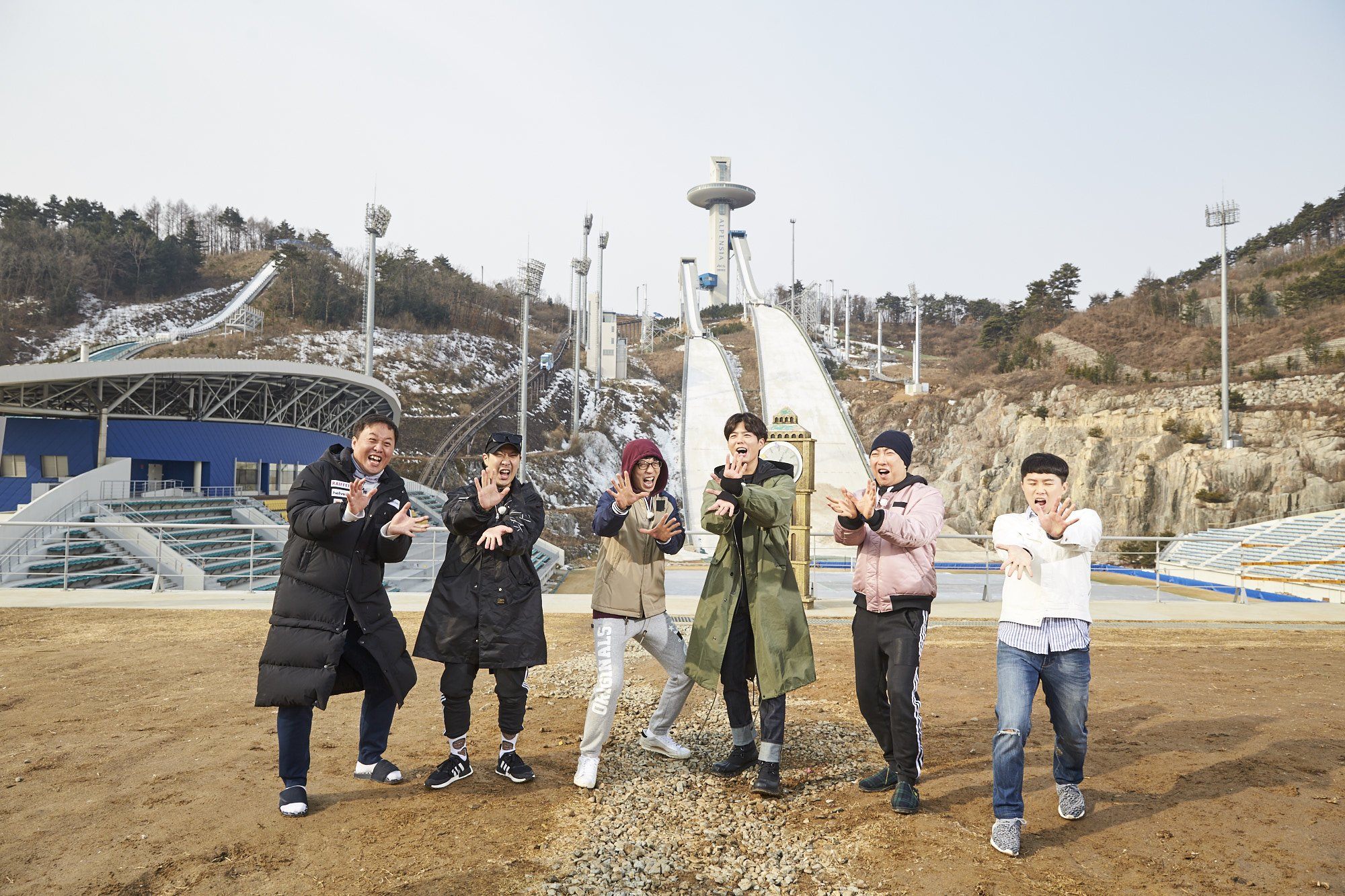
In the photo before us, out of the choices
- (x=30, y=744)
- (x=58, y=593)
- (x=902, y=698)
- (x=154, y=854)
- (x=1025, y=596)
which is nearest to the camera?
(x=154, y=854)

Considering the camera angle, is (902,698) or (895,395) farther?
(895,395)

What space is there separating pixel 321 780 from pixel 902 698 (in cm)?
307

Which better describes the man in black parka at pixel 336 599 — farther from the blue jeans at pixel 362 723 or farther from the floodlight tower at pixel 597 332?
the floodlight tower at pixel 597 332

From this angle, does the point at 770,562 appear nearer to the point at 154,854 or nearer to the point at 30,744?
the point at 154,854

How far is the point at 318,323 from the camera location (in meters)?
52.8

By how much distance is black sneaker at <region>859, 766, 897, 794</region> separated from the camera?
147 inches

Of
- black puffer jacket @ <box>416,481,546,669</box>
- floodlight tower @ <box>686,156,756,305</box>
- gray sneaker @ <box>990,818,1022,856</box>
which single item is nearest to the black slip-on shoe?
black puffer jacket @ <box>416,481,546,669</box>

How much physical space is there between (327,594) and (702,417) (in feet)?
101

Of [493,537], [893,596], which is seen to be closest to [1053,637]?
[893,596]

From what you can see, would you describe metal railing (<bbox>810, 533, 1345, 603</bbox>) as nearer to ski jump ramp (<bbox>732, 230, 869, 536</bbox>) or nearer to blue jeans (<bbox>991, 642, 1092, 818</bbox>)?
ski jump ramp (<bbox>732, 230, 869, 536</bbox>)

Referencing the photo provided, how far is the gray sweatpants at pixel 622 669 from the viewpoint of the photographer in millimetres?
3795

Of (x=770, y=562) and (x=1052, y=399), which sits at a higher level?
(x=1052, y=399)

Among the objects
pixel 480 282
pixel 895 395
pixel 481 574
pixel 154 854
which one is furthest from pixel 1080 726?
pixel 480 282

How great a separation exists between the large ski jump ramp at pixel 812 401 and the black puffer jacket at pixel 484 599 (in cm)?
1559
